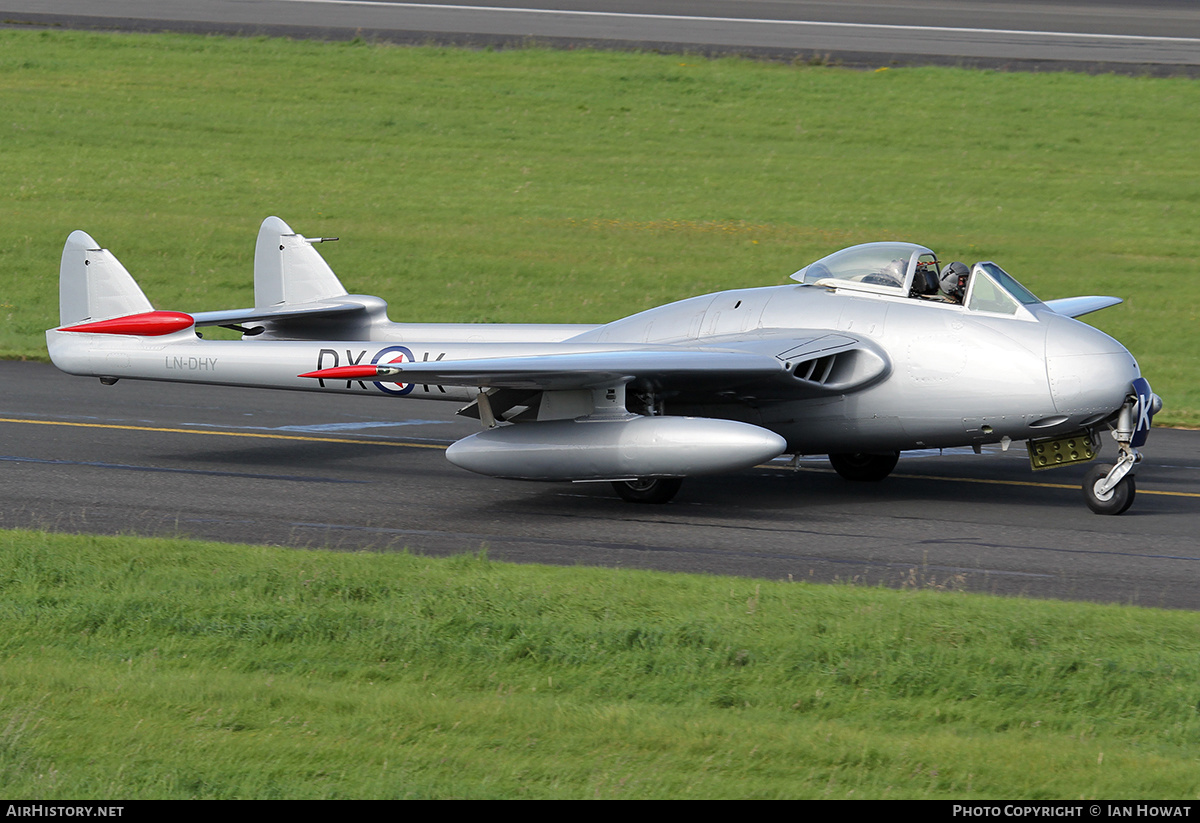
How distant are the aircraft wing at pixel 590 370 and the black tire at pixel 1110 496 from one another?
304cm

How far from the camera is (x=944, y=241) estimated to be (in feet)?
90.0

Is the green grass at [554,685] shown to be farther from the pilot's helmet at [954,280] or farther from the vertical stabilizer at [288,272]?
the vertical stabilizer at [288,272]

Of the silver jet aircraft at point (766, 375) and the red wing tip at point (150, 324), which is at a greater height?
the red wing tip at point (150, 324)

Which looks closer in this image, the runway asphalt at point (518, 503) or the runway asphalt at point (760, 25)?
the runway asphalt at point (518, 503)

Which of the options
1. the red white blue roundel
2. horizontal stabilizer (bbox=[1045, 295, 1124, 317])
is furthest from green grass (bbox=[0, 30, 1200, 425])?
the red white blue roundel

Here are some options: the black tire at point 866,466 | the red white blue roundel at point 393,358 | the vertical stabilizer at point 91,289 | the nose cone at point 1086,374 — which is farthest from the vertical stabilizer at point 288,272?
the nose cone at point 1086,374

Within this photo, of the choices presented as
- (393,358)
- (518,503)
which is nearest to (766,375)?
(518,503)

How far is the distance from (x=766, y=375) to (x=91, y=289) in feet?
25.5

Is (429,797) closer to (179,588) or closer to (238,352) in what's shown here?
(179,588)

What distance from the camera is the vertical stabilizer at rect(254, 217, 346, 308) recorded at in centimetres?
1602

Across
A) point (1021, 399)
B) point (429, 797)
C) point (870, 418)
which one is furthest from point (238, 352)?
point (429, 797)

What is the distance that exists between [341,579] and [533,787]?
11.3 feet

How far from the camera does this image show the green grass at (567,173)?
26.5m

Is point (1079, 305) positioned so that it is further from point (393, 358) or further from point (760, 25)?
point (760, 25)
